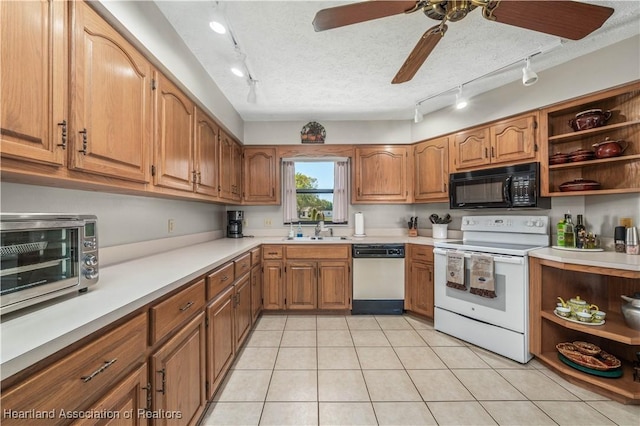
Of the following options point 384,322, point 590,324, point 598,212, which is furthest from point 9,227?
point 598,212

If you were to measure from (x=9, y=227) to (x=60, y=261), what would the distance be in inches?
8.2

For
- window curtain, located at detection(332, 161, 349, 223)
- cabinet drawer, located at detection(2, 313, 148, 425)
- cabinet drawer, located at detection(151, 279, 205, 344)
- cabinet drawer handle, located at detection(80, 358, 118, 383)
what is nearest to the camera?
cabinet drawer, located at detection(2, 313, 148, 425)

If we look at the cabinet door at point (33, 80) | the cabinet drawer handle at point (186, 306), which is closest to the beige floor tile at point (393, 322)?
the cabinet drawer handle at point (186, 306)

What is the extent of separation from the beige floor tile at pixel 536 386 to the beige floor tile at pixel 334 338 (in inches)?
48.6

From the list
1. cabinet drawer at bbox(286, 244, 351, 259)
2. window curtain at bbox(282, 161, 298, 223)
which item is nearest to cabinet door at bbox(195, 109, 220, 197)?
cabinet drawer at bbox(286, 244, 351, 259)

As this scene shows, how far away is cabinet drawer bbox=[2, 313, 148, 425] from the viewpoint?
1.88 feet

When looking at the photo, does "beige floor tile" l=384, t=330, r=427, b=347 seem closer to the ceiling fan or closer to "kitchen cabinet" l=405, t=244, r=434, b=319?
"kitchen cabinet" l=405, t=244, r=434, b=319

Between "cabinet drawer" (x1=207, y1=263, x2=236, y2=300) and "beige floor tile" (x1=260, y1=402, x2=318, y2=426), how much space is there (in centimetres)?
79

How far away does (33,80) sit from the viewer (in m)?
0.88

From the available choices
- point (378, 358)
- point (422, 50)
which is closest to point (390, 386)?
point (378, 358)

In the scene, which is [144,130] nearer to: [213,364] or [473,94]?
[213,364]

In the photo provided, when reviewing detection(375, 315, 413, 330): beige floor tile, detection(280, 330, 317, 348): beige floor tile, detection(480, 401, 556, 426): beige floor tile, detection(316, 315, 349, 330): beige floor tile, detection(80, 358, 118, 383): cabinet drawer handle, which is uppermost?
detection(80, 358, 118, 383): cabinet drawer handle

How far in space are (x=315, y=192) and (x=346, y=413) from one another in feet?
8.80

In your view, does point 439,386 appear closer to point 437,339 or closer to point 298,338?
point 437,339
